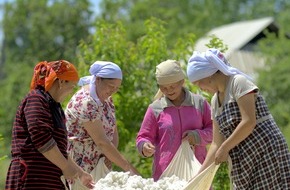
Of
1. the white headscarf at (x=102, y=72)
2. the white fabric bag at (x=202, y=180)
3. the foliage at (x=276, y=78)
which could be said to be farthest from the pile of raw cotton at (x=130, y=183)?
the foliage at (x=276, y=78)

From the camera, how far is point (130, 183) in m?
6.29

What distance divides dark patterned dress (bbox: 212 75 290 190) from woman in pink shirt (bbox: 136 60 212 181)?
993mm

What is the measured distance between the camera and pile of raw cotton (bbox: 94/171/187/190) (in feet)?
20.5

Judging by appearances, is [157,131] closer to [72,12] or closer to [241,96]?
[241,96]

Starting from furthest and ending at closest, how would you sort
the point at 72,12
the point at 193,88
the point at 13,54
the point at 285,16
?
the point at 285,16 → the point at 13,54 → the point at 72,12 → the point at 193,88

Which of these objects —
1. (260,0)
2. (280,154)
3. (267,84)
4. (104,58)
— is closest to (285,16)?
(260,0)

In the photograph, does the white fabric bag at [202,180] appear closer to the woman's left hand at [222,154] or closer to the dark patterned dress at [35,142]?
the woman's left hand at [222,154]

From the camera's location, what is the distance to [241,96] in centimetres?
587

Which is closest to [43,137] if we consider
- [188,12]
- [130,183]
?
[130,183]

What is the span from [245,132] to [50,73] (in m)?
1.36

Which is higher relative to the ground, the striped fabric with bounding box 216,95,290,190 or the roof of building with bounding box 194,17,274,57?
the striped fabric with bounding box 216,95,290,190

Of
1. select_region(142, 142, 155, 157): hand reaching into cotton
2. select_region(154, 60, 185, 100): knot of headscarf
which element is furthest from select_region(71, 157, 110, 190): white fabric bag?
select_region(154, 60, 185, 100): knot of headscarf

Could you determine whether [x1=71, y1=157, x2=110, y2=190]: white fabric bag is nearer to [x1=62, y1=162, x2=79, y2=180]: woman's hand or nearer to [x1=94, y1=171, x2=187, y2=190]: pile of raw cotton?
[x1=94, y1=171, x2=187, y2=190]: pile of raw cotton

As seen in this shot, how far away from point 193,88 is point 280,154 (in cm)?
325
